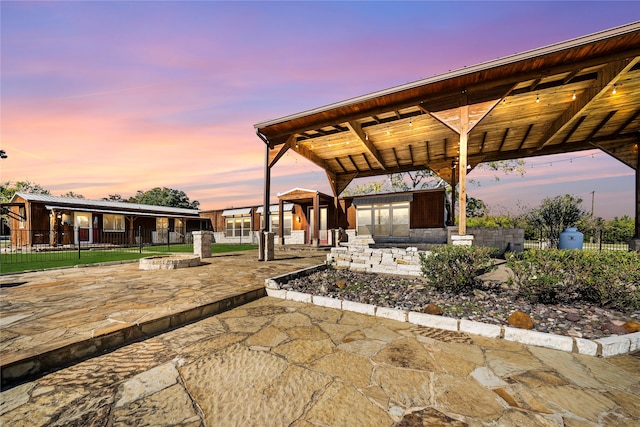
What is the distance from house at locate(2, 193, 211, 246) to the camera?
16.9 m

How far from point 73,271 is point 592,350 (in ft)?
34.4

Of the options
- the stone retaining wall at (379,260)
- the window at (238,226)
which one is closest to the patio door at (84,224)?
the window at (238,226)

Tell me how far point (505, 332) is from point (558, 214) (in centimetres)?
1092

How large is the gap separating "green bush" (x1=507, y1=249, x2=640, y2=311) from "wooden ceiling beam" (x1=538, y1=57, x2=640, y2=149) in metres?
4.23

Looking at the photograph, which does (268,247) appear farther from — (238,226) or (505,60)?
(238,226)

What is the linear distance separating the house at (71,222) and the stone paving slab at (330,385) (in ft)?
47.5

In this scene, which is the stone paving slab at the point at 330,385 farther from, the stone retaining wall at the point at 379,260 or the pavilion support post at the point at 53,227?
the pavilion support post at the point at 53,227

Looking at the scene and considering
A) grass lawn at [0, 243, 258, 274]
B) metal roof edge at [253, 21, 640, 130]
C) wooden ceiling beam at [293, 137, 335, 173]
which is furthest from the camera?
wooden ceiling beam at [293, 137, 335, 173]

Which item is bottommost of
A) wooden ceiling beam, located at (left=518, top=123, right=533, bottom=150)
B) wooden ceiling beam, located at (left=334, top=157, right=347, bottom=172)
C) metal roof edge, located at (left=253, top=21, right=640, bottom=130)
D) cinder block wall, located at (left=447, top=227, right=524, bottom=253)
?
cinder block wall, located at (left=447, top=227, right=524, bottom=253)

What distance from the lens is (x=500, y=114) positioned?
7895mm

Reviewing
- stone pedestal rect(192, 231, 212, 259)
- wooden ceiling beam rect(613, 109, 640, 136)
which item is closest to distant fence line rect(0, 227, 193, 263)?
stone pedestal rect(192, 231, 212, 259)

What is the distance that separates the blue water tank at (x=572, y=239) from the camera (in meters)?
8.95

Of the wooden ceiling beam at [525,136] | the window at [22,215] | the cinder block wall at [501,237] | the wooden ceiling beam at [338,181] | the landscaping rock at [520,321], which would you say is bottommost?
the landscaping rock at [520,321]

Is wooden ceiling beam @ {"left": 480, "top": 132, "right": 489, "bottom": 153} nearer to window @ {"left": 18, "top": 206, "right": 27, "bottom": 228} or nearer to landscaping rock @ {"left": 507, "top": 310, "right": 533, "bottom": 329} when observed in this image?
landscaping rock @ {"left": 507, "top": 310, "right": 533, "bottom": 329}
